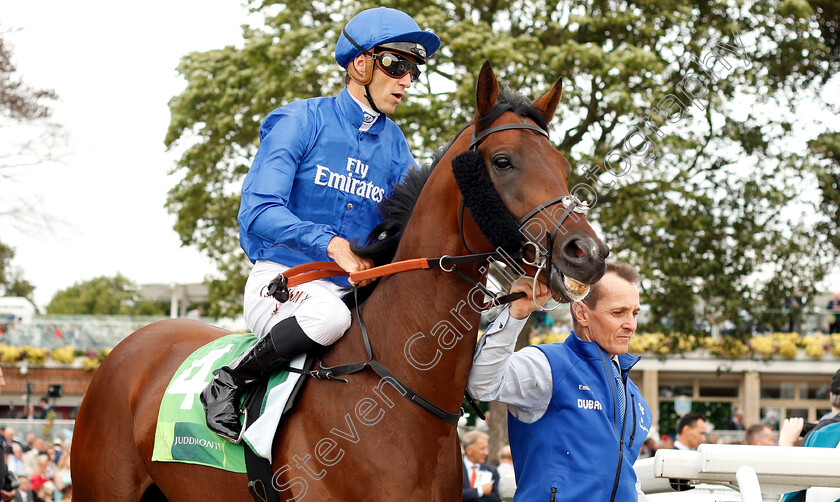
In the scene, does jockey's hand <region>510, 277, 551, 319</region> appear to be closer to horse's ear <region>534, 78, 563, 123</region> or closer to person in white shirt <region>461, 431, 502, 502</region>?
horse's ear <region>534, 78, 563, 123</region>

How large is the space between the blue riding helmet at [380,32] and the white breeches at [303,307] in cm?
92

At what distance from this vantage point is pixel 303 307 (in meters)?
2.80

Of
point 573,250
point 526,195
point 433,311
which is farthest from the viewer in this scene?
point 433,311

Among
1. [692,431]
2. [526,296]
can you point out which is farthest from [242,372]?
[692,431]

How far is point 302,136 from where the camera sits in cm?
308

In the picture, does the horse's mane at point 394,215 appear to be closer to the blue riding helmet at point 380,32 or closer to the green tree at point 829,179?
the blue riding helmet at point 380,32

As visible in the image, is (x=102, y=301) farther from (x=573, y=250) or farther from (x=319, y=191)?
(x=573, y=250)

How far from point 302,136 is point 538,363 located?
4.07ft

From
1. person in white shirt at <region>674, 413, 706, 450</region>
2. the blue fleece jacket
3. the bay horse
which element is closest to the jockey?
the bay horse

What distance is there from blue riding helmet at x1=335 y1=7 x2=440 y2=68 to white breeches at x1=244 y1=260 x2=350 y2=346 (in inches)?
36.1

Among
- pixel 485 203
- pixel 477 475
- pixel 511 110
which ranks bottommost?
pixel 477 475

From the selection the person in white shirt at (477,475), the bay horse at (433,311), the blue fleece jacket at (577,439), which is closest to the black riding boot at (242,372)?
the bay horse at (433,311)

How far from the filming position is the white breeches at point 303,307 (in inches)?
109

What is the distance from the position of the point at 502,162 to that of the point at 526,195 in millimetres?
140
